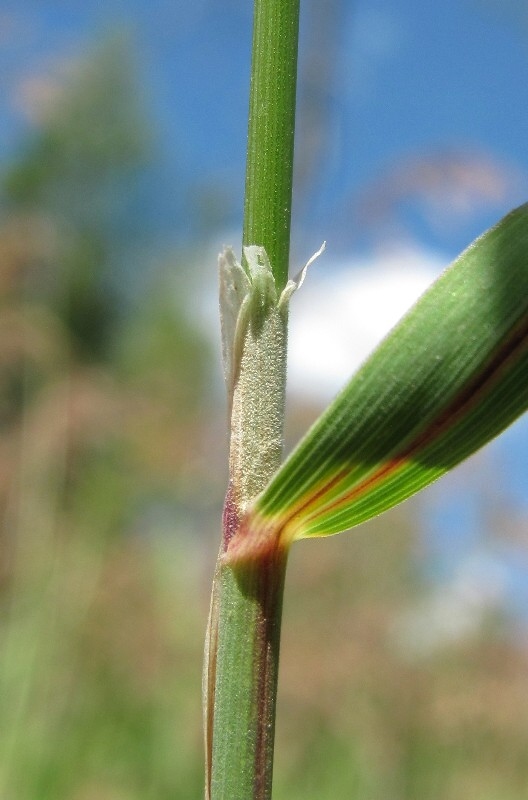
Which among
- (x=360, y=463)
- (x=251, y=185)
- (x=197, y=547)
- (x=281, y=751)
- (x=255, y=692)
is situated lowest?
(x=281, y=751)

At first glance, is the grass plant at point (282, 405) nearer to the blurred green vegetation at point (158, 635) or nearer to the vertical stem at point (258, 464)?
the vertical stem at point (258, 464)

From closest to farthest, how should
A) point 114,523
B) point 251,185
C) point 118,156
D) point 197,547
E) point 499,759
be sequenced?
point 251,185 < point 499,759 < point 197,547 < point 114,523 < point 118,156

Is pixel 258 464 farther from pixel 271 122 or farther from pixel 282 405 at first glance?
pixel 271 122

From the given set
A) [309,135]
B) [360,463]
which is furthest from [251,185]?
[309,135]

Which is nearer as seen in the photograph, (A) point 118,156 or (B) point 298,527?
(B) point 298,527

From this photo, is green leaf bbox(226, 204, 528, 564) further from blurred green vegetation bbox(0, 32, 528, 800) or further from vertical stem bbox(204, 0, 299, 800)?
blurred green vegetation bbox(0, 32, 528, 800)

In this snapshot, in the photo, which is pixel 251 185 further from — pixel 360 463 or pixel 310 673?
pixel 310 673

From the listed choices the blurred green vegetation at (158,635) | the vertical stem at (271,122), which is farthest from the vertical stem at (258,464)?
the blurred green vegetation at (158,635)
